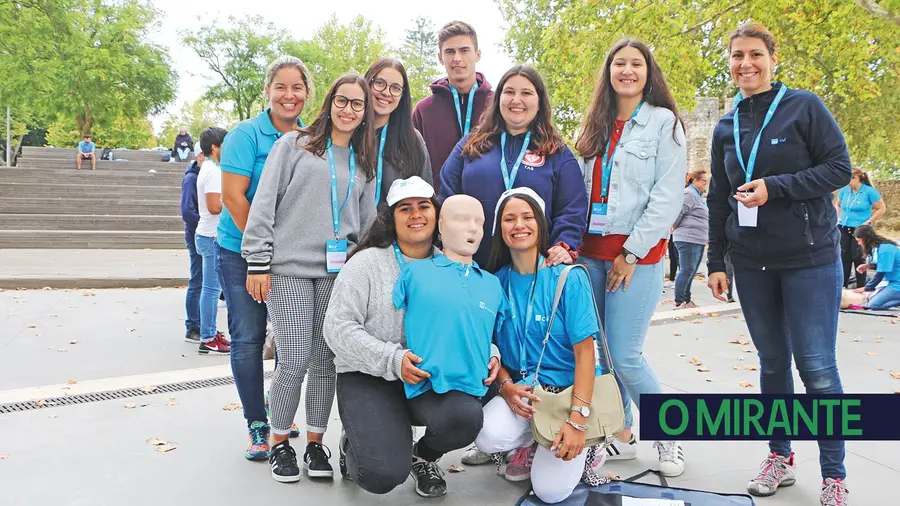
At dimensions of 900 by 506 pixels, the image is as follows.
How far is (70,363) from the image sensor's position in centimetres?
558

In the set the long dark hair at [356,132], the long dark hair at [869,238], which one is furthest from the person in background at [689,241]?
the long dark hair at [356,132]

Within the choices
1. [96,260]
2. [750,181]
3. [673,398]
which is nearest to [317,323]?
[673,398]

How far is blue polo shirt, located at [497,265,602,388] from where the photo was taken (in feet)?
9.82

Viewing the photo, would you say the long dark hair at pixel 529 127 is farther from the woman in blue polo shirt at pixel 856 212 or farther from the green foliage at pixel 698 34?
the woman in blue polo shirt at pixel 856 212

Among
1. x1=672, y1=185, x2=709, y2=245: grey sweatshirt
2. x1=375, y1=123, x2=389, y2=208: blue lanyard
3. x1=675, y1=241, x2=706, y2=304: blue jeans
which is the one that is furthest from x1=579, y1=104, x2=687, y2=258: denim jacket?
x1=672, y1=185, x2=709, y2=245: grey sweatshirt

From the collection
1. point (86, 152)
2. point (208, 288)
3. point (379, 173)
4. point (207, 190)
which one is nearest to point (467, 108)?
point (379, 173)

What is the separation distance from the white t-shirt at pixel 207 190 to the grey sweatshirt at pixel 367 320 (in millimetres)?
3321

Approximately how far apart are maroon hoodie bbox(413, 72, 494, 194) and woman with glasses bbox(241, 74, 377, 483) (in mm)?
767

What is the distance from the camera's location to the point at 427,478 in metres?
3.19

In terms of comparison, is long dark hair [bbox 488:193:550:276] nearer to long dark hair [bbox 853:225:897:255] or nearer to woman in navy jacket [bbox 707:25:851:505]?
woman in navy jacket [bbox 707:25:851:505]

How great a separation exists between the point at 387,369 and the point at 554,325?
0.77 metres

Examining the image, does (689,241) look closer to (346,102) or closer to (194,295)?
(194,295)

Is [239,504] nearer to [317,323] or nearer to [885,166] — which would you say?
[317,323]

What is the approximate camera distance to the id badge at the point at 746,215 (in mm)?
3037
